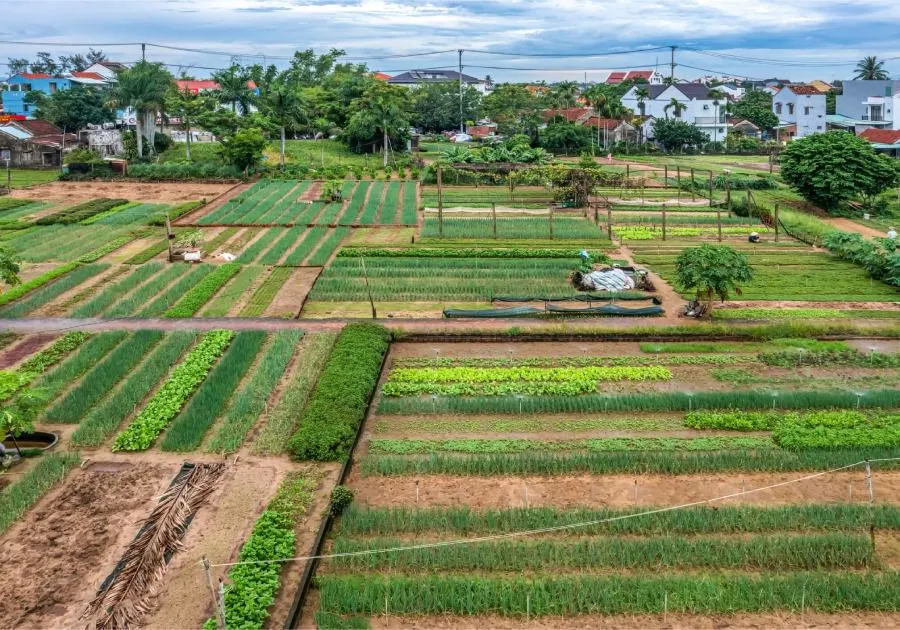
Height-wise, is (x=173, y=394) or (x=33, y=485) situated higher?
(x=173, y=394)

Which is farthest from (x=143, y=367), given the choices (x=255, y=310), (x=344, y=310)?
(x=344, y=310)

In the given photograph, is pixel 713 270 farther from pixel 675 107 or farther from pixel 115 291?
pixel 675 107

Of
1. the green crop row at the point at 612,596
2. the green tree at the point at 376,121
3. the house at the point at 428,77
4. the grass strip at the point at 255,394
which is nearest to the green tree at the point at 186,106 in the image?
the green tree at the point at 376,121

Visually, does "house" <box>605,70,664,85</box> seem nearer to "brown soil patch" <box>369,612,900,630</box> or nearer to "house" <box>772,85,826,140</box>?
"house" <box>772,85,826,140</box>

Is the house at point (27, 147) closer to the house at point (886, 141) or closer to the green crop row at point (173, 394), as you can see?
the green crop row at point (173, 394)

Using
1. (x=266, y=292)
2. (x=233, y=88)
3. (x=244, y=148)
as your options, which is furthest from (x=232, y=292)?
(x=233, y=88)

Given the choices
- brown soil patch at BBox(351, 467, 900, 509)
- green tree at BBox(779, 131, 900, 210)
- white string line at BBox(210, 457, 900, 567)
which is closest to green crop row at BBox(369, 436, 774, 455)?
brown soil patch at BBox(351, 467, 900, 509)
